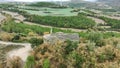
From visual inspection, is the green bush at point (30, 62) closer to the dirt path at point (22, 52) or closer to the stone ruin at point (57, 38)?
the dirt path at point (22, 52)

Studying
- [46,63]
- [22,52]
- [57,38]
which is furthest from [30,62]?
[22,52]

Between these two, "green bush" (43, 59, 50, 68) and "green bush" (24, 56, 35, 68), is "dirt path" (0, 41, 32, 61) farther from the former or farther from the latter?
"green bush" (43, 59, 50, 68)

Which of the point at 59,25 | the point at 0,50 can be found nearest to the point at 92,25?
the point at 59,25

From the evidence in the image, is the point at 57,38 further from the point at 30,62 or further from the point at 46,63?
the point at 30,62

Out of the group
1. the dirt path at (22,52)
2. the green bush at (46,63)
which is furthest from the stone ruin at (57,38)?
the green bush at (46,63)

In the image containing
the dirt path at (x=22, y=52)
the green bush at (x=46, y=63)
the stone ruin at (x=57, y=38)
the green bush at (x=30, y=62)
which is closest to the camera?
the green bush at (x=46, y=63)

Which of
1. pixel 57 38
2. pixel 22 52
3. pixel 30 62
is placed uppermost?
pixel 57 38

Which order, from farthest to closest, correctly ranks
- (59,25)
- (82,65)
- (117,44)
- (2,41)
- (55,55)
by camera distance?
1. (59,25)
2. (2,41)
3. (117,44)
4. (55,55)
5. (82,65)

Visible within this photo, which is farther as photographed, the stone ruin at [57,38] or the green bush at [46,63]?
the stone ruin at [57,38]

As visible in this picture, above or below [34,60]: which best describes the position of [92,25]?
below

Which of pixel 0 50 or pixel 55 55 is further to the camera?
pixel 0 50

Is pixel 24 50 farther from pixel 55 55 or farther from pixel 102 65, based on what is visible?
pixel 102 65
